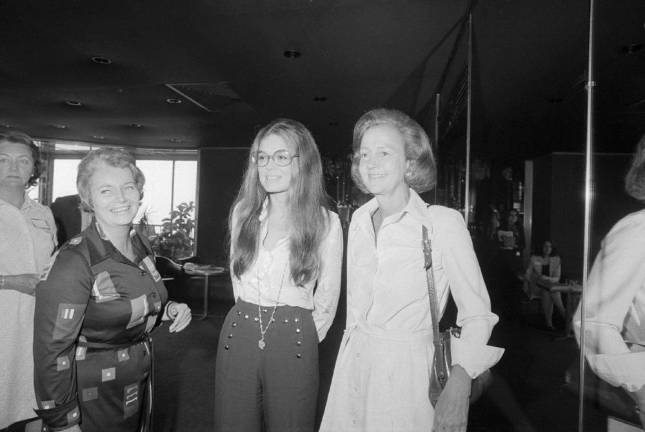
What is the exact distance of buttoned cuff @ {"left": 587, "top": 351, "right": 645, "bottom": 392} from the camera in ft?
3.19

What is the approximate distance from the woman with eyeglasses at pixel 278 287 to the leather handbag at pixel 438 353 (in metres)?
0.50

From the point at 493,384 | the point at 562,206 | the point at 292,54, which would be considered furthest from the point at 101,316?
the point at 562,206

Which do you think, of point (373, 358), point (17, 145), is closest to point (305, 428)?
point (373, 358)

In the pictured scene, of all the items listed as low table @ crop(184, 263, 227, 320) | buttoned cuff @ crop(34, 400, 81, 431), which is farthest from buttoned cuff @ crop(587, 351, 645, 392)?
low table @ crop(184, 263, 227, 320)

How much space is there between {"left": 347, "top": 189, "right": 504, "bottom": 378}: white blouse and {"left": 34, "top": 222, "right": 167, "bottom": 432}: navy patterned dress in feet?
2.73

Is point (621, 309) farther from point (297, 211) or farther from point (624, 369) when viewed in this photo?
point (297, 211)

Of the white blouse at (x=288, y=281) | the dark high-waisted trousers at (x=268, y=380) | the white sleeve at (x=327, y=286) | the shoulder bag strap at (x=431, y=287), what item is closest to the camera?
the shoulder bag strap at (x=431, y=287)

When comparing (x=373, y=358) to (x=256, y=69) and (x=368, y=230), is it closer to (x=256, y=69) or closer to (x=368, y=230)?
(x=368, y=230)

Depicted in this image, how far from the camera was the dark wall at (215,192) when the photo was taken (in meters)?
10.9

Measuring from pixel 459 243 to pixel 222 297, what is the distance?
681 cm

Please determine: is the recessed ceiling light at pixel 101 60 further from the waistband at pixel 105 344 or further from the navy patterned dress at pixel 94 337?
the waistband at pixel 105 344

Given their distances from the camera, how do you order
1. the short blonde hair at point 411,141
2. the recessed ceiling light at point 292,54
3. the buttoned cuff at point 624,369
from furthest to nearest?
the recessed ceiling light at point 292,54 → the short blonde hair at point 411,141 → the buttoned cuff at point 624,369

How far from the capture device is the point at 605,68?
429 cm

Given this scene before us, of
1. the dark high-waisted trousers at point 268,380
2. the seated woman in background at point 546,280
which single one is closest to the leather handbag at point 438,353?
the dark high-waisted trousers at point 268,380
